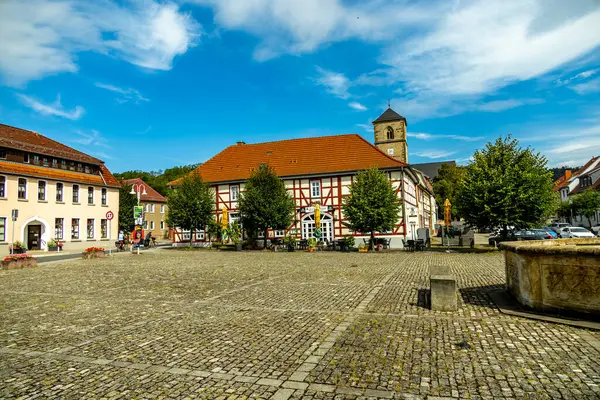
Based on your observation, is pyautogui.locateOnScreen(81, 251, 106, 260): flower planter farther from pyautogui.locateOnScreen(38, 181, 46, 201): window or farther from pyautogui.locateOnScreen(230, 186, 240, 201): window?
pyautogui.locateOnScreen(230, 186, 240, 201): window

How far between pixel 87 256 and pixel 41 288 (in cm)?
1245

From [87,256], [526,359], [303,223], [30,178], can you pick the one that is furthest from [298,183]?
[526,359]

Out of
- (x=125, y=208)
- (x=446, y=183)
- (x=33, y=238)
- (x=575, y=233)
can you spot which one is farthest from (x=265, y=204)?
(x=446, y=183)

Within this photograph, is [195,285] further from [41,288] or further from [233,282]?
[41,288]

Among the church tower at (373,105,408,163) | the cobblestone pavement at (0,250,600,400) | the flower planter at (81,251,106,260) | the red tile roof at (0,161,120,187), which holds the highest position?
the church tower at (373,105,408,163)

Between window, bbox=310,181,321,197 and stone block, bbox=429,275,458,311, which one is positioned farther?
window, bbox=310,181,321,197

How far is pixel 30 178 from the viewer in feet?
103

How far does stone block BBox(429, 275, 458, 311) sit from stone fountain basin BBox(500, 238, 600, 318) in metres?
1.25

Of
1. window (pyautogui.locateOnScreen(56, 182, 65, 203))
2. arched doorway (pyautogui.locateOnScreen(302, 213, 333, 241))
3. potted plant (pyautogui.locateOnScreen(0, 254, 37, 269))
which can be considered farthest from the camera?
arched doorway (pyautogui.locateOnScreen(302, 213, 333, 241))

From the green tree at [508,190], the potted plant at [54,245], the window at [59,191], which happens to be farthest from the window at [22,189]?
the green tree at [508,190]

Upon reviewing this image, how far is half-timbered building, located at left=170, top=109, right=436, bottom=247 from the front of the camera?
110 ft

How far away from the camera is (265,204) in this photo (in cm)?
2969

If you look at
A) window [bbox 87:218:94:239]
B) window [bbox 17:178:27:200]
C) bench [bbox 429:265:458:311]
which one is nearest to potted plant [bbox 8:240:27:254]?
window [bbox 17:178:27:200]

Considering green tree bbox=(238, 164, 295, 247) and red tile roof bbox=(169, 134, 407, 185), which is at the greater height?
red tile roof bbox=(169, 134, 407, 185)
